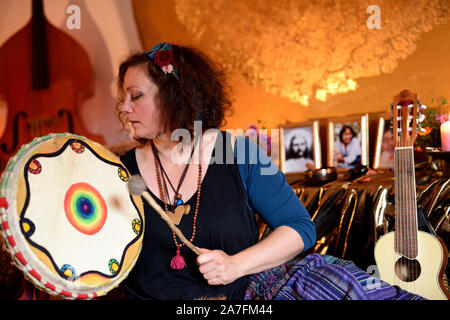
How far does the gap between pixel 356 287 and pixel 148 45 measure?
2589mm

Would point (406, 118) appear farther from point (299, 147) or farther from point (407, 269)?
point (299, 147)

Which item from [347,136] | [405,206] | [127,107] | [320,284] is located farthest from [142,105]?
[347,136]

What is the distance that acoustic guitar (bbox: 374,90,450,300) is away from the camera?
1.34 meters

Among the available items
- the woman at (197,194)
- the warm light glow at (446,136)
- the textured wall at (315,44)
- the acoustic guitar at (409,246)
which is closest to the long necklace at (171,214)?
the woman at (197,194)

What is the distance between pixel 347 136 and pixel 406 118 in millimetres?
690

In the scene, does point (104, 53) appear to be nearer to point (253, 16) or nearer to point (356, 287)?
point (253, 16)

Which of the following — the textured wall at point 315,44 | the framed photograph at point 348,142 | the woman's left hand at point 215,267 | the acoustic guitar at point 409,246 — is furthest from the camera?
the framed photograph at point 348,142

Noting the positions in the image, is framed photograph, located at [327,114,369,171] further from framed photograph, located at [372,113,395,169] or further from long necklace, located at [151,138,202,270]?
long necklace, located at [151,138,202,270]

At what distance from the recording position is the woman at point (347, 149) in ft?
7.09

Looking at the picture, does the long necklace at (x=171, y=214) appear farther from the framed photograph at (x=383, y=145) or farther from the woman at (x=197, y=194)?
the framed photograph at (x=383, y=145)

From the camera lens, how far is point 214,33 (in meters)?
2.69

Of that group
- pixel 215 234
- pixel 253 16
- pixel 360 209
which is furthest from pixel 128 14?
pixel 215 234

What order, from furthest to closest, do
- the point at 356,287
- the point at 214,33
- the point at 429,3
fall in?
1. the point at 214,33
2. the point at 429,3
3. the point at 356,287

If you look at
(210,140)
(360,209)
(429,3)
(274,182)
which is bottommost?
(360,209)
